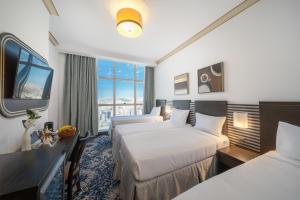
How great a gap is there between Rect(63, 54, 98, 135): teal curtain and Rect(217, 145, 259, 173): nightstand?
151 inches

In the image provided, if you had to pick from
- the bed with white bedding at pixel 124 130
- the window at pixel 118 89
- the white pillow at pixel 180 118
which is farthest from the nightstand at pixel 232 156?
the window at pixel 118 89

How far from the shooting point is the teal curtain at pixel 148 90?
539 centimetres

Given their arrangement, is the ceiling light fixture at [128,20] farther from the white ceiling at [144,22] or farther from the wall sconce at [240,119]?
the wall sconce at [240,119]

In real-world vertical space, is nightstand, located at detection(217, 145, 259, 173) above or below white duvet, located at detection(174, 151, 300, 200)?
below

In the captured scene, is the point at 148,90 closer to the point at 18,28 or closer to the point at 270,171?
the point at 18,28

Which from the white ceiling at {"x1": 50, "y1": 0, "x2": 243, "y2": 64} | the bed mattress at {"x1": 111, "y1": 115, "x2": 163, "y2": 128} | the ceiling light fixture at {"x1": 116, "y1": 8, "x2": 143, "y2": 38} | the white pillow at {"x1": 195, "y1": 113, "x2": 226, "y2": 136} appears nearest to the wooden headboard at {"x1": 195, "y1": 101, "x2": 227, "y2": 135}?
the white pillow at {"x1": 195, "y1": 113, "x2": 226, "y2": 136}

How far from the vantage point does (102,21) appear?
2.59 metres

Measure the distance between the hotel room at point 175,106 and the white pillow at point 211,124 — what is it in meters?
0.02

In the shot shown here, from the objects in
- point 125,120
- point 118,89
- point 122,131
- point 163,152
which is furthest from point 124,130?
point 118,89

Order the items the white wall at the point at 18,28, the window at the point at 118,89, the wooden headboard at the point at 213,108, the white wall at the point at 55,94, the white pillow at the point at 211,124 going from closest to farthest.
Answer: the white wall at the point at 18,28 → the white pillow at the point at 211,124 → the wooden headboard at the point at 213,108 → the white wall at the point at 55,94 → the window at the point at 118,89

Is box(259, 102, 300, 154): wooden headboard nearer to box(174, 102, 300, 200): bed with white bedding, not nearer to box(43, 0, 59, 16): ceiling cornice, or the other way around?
box(174, 102, 300, 200): bed with white bedding

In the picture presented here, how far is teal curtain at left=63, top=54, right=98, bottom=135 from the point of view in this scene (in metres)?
4.06

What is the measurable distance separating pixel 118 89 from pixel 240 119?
13.9 feet

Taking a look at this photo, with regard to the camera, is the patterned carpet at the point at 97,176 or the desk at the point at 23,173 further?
Result: the patterned carpet at the point at 97,176
